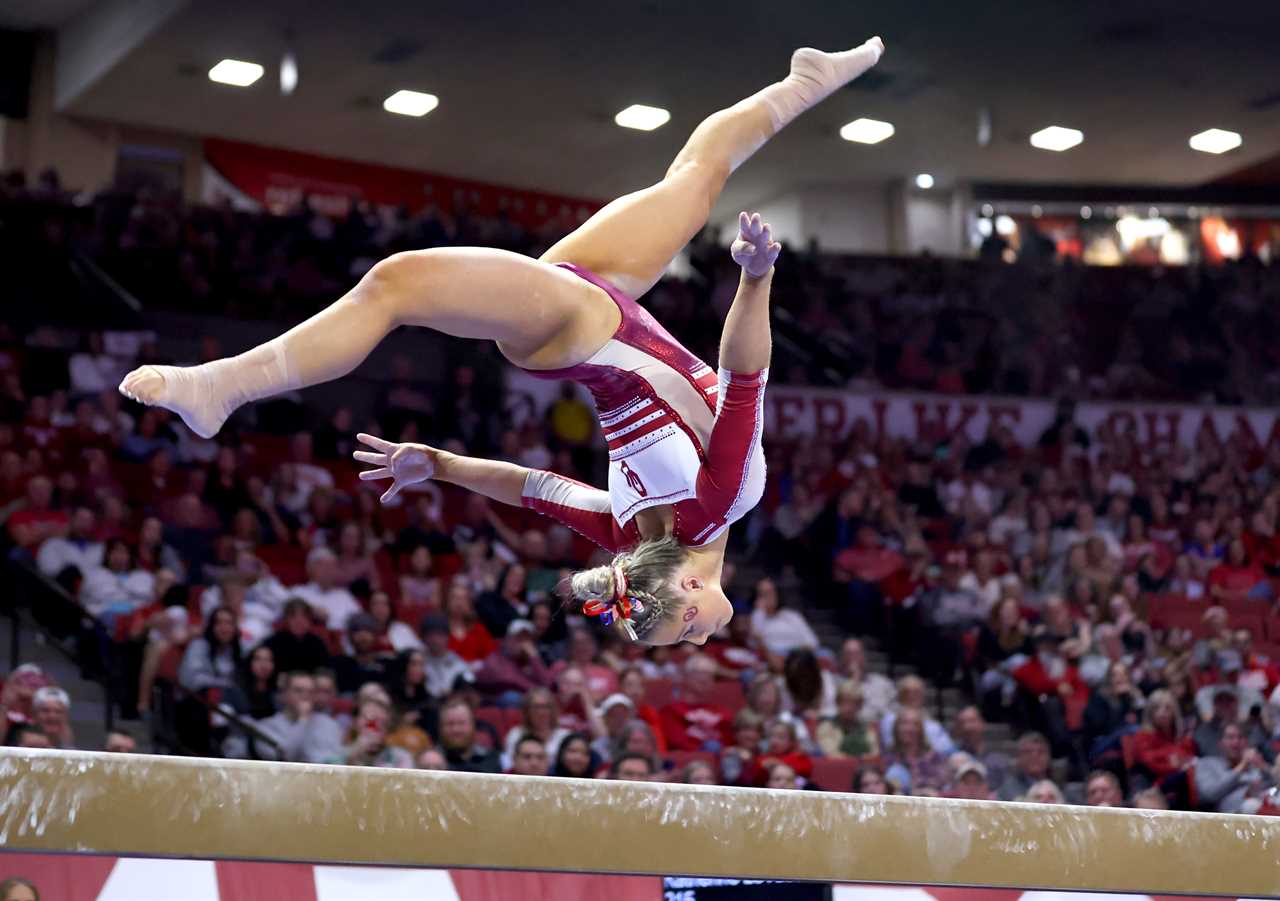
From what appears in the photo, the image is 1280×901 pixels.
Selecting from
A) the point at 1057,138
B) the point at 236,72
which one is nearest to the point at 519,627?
the point at 236,72

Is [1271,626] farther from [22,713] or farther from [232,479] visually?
[22,713]

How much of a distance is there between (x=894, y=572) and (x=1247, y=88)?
6.76 m

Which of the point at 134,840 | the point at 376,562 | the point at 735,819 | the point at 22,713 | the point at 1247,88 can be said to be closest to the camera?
the point at 134,840

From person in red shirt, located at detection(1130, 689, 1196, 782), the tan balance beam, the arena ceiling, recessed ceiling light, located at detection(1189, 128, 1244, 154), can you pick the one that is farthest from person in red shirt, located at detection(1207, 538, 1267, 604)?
the tan balance beam

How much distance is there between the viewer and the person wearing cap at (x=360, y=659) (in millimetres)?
7395

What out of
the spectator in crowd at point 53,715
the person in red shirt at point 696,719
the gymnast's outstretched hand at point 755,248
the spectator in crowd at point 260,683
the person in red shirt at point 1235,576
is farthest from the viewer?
the person in red shirt at point 1235,576

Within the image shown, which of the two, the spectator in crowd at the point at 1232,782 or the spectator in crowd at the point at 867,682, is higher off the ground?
the spectator in crowd at the point at 867,682

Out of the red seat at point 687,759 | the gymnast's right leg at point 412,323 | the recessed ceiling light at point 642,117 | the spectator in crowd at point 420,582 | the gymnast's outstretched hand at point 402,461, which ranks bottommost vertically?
the red seat at point 687,759

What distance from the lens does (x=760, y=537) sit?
37.2 ft

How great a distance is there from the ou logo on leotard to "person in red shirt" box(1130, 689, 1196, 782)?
4899 mm

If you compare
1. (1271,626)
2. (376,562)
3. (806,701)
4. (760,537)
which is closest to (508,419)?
(760,537)

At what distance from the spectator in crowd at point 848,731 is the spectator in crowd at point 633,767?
148 centimetres

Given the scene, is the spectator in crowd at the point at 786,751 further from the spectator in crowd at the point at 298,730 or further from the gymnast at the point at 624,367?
the gymnast at the point at 624,367

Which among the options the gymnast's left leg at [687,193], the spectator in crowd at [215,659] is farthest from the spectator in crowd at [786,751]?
the gymnast's left leg at [687,193]
